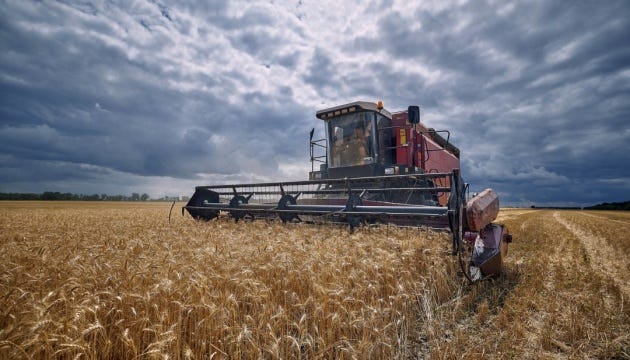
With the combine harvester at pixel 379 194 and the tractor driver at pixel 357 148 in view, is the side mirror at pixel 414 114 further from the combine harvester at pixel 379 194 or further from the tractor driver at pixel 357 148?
the tractor driver at pixel 357 148

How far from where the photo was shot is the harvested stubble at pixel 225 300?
1.71 m

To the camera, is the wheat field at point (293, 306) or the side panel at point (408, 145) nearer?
the wheat field at point (293, 306)

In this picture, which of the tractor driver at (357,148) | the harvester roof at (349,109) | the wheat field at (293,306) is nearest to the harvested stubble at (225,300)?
the wheat field at (293,306)

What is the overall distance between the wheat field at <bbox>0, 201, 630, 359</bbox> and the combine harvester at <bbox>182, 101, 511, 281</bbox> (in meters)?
0.41

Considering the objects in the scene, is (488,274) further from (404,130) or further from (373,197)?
(404,130)

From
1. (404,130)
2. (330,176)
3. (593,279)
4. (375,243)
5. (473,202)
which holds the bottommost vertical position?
(593,279)

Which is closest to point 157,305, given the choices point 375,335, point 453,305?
point 375,335

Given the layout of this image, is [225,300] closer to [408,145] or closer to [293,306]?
[293,306]

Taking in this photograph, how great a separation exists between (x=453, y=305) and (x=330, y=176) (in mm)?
5462

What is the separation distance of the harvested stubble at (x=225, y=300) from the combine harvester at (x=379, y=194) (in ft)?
2.13

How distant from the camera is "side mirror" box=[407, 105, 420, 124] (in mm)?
6102

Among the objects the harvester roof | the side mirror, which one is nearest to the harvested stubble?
the side mirror

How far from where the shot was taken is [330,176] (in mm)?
8227

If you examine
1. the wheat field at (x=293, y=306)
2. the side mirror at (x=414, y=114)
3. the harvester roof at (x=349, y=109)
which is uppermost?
the harvester roof at (x=349, y=109)
